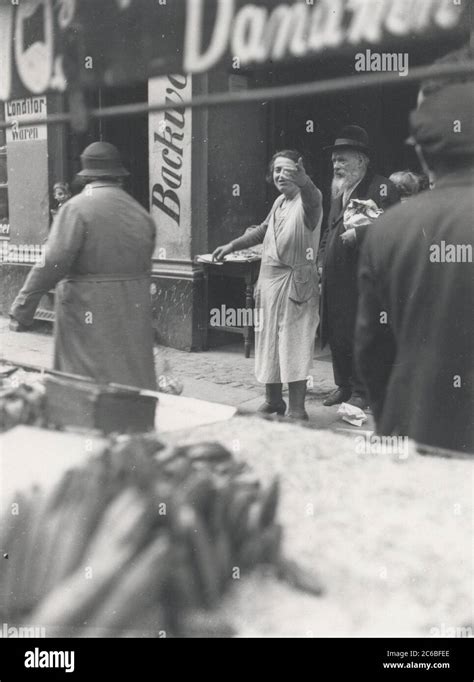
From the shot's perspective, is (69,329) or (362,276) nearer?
(362,276)

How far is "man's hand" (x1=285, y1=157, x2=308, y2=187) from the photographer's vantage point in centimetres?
398

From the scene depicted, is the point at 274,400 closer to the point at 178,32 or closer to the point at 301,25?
the point at 178,32

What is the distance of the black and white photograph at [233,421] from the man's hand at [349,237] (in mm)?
751

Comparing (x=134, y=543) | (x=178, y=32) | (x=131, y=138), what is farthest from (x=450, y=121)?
(x=131, y=138)

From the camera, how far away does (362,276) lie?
2492mm

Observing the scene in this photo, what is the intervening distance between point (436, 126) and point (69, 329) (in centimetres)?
180

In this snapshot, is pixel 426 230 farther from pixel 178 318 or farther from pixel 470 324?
pixel 178 318

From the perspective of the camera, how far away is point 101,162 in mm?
3195

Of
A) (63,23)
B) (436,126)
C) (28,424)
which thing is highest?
(63,23)

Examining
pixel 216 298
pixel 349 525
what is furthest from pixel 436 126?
pixel 216 298

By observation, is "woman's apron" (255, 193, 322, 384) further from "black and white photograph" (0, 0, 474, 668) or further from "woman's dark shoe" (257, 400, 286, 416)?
"black and white photograph" (0, 0, 474, 668)

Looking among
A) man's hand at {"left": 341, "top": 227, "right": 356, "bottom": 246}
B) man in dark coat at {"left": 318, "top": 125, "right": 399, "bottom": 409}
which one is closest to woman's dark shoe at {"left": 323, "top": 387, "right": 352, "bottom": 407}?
man in dark coat at {"left": 318, "top": 125, "right": 399, "bottom": 409}
